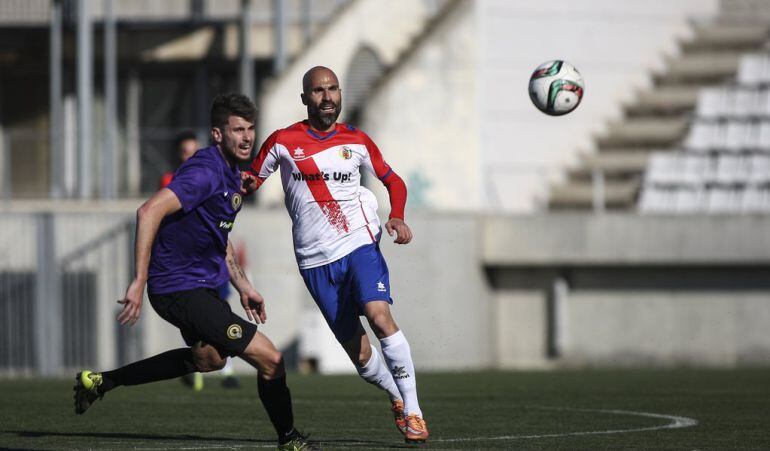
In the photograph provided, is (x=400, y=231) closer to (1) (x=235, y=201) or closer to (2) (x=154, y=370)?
(1) (x=235, y=201)

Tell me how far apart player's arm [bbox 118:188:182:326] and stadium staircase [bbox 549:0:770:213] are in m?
16.6

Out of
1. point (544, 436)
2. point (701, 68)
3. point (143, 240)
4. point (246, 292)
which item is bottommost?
point (544, 436)

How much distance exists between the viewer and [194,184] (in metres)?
7.64

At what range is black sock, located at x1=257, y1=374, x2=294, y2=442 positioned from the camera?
7.83 m

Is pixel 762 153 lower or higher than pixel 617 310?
higher

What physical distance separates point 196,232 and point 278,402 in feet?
3.26

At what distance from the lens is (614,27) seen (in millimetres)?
27188

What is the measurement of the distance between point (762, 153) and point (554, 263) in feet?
13.9

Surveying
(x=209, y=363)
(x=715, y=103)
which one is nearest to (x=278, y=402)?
(x=209, y=363)

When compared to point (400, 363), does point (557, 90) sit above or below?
above

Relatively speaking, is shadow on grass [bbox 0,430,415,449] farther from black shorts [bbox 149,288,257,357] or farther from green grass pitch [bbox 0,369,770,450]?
black shorts [bbox 149,288,257,357]

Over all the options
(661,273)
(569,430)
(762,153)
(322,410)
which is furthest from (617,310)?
(569,430)

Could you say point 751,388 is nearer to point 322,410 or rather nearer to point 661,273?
point 322,410

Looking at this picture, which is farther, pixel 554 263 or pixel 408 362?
pixel 554 263
